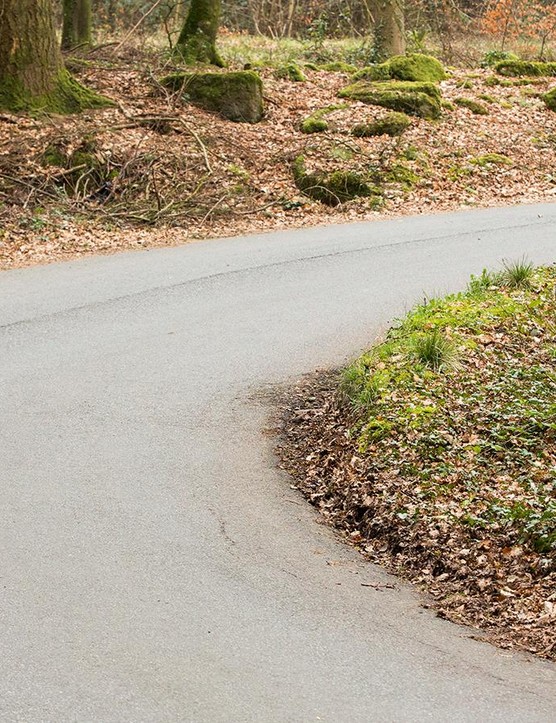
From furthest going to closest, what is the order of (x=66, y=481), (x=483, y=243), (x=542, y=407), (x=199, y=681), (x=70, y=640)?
(x=483, y=243)
(x=542, y=407)
(x=66, y=481)
(x=70, y=640)
(x=199, y=681)

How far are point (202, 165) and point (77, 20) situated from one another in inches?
388

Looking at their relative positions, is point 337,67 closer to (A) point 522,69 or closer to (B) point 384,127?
(A) point 522,69

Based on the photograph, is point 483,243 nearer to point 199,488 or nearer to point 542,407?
point 542,407

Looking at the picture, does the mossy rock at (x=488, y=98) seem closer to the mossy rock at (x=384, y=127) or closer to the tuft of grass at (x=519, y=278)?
the mossy rock at (x=384, y=127)

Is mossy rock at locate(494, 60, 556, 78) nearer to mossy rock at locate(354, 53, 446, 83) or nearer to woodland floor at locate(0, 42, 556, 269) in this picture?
mossy rock at locate(354, 53, 446, 83)

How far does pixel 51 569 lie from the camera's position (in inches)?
230

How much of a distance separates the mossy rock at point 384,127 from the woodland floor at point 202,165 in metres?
0.25

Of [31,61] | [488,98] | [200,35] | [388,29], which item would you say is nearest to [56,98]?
[31,61]

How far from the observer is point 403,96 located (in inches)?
833

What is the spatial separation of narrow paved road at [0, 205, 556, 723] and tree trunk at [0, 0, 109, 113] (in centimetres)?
677

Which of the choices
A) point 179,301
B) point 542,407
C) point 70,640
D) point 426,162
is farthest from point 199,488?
point 426,162

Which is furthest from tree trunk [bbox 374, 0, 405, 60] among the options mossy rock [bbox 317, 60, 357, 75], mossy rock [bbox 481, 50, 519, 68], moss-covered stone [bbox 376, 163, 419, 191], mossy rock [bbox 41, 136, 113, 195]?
mossy rock [bbox 41, 136, 113, 195]

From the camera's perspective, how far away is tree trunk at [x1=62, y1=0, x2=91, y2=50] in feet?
81.2

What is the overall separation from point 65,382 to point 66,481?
2098 millimetres
